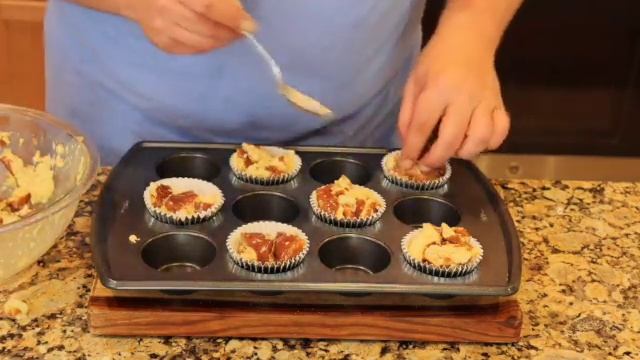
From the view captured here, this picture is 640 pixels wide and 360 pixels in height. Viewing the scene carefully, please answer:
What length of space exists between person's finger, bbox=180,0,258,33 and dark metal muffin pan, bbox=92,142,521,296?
24 centimetres

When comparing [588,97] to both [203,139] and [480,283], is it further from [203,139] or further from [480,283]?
[480,283]

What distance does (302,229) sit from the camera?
3.47ft

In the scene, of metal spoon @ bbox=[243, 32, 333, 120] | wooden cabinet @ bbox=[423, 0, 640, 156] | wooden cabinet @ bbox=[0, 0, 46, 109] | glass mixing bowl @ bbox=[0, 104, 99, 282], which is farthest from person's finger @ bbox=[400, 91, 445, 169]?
wooden cabinet @ bbox=[0, 0, 46, 109]

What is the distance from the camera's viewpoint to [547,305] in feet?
3.30

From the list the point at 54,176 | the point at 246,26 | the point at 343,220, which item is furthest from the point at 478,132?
the point at 54,176

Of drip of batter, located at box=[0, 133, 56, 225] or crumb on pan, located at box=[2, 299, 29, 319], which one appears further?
drip of batter, located at box=[0, 133, 56, 225]

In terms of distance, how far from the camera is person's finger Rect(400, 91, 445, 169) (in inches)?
43.9

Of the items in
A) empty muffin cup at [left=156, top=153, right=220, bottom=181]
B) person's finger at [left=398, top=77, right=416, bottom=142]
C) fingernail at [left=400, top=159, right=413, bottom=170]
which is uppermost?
person's finger at [left=398, top=77, right=416, bottom=142]

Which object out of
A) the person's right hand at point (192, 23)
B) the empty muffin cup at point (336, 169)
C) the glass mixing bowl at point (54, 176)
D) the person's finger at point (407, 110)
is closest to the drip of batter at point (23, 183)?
the glass mixing bowl at point (54, 176)

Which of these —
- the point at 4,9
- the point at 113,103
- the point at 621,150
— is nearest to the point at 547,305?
the point at 113,103

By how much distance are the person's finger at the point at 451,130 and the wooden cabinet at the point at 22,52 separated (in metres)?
1.33

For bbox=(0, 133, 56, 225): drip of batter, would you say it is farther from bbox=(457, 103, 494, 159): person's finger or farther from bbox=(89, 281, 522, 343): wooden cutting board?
bbox=(457, 103, 494, 159): person's finger

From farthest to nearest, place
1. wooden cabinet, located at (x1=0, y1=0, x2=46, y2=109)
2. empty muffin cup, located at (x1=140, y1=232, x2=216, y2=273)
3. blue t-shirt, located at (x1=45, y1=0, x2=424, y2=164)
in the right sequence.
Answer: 1. wooden cabinet, located at (x1=0, y1=0, x2=46, y2=109)
2. blue t-shirt, located at (x1=45, y1=0, x2=424, y2=164)
3. empty muffin cup, located at (x1=140, y1=232, x2=216, y2=273)

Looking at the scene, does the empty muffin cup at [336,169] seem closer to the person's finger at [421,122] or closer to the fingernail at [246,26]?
the person's finger at [421,122]
